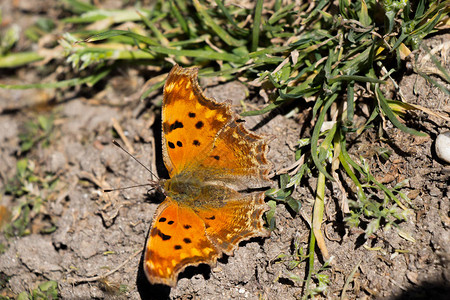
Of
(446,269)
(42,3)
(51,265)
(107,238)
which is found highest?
(42,3)

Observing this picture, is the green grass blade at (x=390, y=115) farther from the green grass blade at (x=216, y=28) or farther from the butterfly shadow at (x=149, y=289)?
the butterfly shadow at (x=149, y=289)

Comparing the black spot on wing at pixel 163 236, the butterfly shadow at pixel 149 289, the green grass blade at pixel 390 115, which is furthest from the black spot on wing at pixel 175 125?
the green grass blade at pixel 390 115

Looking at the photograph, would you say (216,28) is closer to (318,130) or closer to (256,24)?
(256,24)

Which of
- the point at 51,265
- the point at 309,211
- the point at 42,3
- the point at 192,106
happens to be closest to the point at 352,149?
the point at 309,211

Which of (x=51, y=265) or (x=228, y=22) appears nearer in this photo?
(x=51, y=265)

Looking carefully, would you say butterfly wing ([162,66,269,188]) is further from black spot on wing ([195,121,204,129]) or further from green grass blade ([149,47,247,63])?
green grass blade ([149,47,247,63])

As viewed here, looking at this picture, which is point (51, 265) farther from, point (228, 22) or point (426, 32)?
point (426, 32)

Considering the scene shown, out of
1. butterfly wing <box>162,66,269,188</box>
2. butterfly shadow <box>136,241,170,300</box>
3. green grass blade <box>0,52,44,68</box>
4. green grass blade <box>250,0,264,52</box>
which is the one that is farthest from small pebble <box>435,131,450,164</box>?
green grass blade <box>0,52,44,68</box>

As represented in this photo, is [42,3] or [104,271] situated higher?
[42,3]
